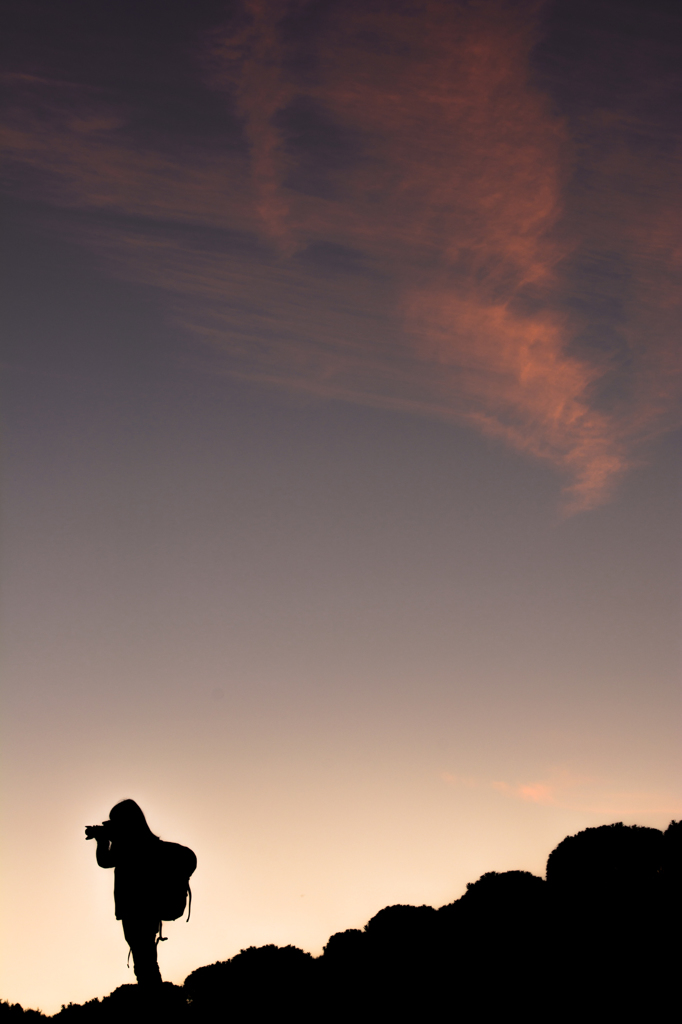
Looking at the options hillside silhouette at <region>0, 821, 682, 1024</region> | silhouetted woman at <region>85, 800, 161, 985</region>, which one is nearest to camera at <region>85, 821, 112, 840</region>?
silhouetted woman at <region>85, 800, 161, 985</region>

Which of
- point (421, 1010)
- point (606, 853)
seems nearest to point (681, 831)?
point (606, 853)

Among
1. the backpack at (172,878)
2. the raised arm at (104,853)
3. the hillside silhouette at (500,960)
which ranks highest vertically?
the raised arm at (104,853)

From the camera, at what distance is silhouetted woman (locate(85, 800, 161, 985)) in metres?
9.32

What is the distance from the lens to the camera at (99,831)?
9.48 meters

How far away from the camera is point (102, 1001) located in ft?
47.1

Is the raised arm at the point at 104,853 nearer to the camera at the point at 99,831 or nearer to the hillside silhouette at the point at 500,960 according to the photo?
the camera at the point at 99,831

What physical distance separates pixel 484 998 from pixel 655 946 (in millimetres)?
3120

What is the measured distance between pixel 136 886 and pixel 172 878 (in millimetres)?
414

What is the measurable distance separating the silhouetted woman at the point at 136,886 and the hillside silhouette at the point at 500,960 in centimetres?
129

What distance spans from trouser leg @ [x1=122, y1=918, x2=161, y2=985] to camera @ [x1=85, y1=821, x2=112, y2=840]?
0.97 meters

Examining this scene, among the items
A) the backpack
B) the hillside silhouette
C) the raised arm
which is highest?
the raised arm

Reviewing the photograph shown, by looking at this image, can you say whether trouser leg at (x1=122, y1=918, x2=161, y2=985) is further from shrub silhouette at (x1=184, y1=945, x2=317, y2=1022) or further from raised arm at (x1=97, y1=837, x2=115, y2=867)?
shrub silhouette at (x1=184, y1=945, x2=317, y2=1022)

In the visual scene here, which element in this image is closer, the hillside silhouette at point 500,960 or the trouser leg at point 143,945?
the trouser leg at point 143,945

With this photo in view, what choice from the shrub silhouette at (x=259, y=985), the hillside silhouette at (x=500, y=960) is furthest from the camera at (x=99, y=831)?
the shrub silhouette at (x=259, y=985)
